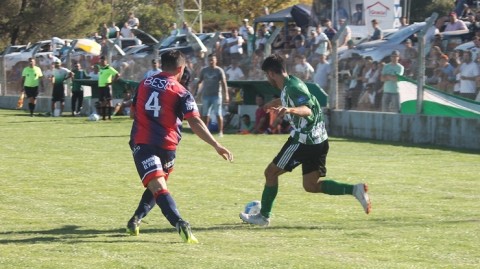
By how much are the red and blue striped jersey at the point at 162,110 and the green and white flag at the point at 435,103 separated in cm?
1264

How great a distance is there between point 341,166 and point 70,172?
4.40 meters

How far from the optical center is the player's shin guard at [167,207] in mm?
9367

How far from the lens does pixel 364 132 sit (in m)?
24.4

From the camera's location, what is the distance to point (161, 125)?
9.77m

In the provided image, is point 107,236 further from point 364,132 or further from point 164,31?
point 164,31

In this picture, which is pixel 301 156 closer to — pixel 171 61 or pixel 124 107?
pixel 171 61

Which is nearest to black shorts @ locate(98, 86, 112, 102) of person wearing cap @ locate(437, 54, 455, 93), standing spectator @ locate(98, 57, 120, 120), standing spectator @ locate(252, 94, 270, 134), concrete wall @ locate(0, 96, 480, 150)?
standing spectator @ locate(98, 57, 120, 120)

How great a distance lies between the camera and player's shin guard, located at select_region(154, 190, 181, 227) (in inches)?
369

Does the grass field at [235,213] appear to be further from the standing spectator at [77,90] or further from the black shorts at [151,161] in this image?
the standing spectator at [77,90]

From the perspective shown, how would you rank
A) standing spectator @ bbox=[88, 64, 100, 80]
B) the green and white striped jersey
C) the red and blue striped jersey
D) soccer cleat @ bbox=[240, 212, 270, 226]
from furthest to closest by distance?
1. standing spectator @ bbox=[88, 64, 100, 80]
2. soccer cleat @ bbox=[240, 212, 270, 226]
3. the green and white striped jersey
4. the red and blue striped jersey

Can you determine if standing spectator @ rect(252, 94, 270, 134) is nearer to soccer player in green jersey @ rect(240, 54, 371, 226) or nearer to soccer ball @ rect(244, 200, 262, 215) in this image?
soccer ball @ rect(244, 200, 262, 215)

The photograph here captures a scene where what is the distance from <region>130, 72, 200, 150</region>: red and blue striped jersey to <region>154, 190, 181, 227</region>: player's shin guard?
0.48 m

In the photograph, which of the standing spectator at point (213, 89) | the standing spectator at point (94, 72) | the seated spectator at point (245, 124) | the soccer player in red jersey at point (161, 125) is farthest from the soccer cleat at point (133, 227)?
the standing spectator at point (94, 72)

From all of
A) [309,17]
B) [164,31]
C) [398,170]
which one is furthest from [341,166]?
[164,31]
